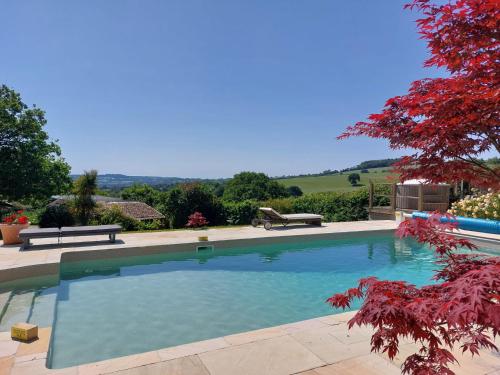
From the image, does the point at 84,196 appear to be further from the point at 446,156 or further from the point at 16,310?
the point at 446,156

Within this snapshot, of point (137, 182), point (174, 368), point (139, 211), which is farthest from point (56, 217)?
point (174, 368)

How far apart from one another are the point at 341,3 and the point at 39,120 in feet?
54.6

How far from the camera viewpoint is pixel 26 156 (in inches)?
668

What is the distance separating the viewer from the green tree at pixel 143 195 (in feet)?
59.3

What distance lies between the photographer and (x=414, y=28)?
2697 mm

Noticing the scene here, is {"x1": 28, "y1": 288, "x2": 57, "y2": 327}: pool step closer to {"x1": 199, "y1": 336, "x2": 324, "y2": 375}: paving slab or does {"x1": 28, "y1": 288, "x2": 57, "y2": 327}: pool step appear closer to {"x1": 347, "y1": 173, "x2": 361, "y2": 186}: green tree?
{"x1": 199, "y1": 336, "x2": 324, "y2": 375}: paving slab

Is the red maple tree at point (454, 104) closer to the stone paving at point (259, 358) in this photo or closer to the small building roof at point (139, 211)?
the stone paving at point (259, 358)

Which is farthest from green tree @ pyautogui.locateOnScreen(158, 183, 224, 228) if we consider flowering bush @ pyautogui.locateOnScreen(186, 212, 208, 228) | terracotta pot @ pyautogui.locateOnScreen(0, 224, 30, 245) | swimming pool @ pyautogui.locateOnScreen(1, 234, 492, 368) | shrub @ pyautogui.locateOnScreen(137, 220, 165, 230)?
terracotta pot @ pyautogui.locateOnScreen(0, 224, 30, 245)

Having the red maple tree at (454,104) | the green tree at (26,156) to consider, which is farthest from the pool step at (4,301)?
the green tree at (26,156)

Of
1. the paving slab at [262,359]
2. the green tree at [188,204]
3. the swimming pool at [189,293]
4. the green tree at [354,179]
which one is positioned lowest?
the swimming pool at [189,293]

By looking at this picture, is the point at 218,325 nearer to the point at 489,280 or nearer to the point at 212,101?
the point at 489,280

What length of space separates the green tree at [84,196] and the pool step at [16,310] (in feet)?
29.8

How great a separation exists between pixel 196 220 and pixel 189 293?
7820 millimetres

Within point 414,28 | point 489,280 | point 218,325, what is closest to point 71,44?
point 218,325
